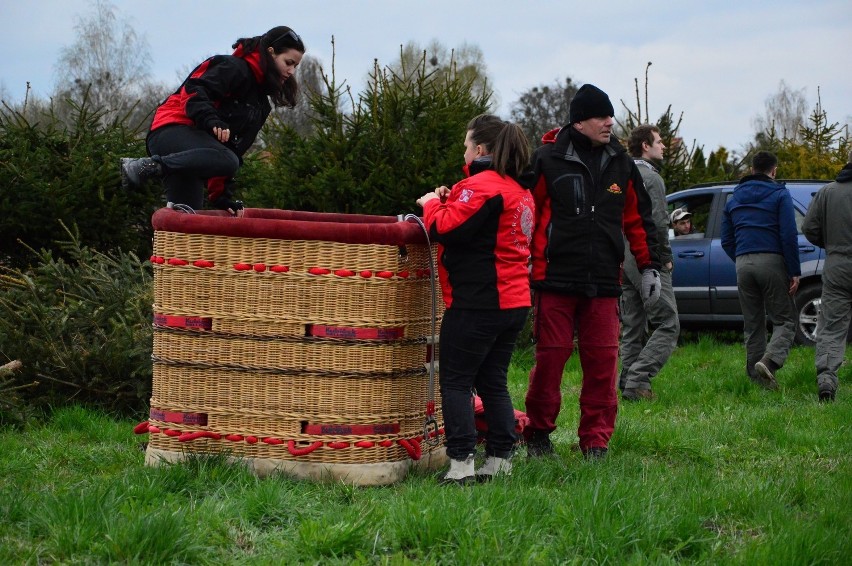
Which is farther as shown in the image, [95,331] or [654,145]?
[654,145]

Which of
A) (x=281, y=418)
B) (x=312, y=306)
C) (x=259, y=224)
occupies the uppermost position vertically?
(x=259, y=224)

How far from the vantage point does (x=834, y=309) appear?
8.50m

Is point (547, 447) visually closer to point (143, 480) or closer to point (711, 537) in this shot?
point (711, 537)

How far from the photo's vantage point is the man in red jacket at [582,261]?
550 centimetres

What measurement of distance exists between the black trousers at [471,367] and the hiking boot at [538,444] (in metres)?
0.63

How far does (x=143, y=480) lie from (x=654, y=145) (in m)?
5.08

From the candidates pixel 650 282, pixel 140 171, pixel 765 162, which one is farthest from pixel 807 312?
pixel 140 171

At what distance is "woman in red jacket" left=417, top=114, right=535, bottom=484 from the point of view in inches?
191

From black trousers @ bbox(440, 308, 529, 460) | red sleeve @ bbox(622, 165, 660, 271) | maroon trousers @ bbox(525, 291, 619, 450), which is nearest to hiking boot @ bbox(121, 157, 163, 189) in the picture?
black trousers @ bbox(440, 308, 529, 460)

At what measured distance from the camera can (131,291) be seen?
7410 millimetres

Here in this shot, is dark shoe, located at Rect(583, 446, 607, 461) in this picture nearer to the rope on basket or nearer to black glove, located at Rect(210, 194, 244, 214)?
the rope on basket

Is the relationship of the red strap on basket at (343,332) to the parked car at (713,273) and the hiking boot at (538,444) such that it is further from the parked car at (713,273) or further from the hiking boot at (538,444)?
the parked car at (713,273)

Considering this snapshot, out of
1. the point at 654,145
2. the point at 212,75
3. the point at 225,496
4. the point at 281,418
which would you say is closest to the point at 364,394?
the point at 281,418

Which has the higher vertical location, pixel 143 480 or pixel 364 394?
pixel 364 394
